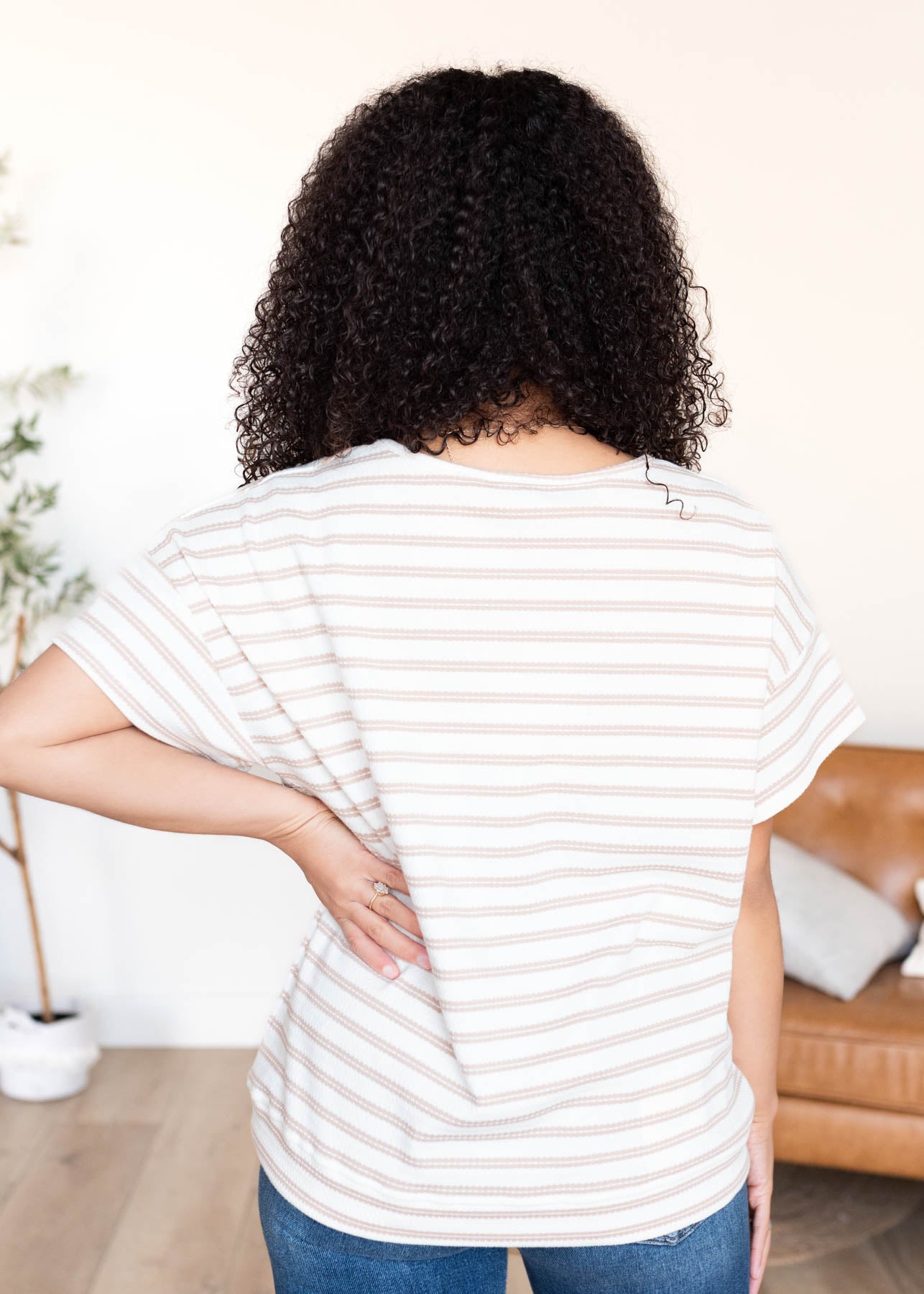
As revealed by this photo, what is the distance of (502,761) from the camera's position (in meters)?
0.68

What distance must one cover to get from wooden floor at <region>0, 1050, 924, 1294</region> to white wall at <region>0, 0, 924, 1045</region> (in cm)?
50

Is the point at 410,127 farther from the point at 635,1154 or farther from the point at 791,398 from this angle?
the point at 791,398

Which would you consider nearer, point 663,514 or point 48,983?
point 663,514

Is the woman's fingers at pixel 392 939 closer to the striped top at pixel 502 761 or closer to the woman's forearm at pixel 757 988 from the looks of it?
the striped top at pixel 502 761

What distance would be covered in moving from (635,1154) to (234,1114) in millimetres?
2111

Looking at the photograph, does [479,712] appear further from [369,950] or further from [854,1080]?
[854,1080]

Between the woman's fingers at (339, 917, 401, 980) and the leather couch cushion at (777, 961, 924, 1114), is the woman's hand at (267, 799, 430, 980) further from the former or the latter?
the leather couch cushion at (777, 961, 924, 1114)

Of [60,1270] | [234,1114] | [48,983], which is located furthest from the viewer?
[48,983]

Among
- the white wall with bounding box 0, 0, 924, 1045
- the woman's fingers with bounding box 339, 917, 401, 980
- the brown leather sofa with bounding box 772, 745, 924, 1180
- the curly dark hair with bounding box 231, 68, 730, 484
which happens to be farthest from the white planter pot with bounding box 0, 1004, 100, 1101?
the curly dark hair with bounding box 231, 68, 730, 484

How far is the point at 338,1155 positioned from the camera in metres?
0.73

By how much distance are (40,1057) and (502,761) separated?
7.80 ft

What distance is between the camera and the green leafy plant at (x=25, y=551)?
8.29ft

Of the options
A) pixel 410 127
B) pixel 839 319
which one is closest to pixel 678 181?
pixel 839 319

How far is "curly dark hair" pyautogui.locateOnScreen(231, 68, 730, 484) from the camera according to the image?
721 millimetres
